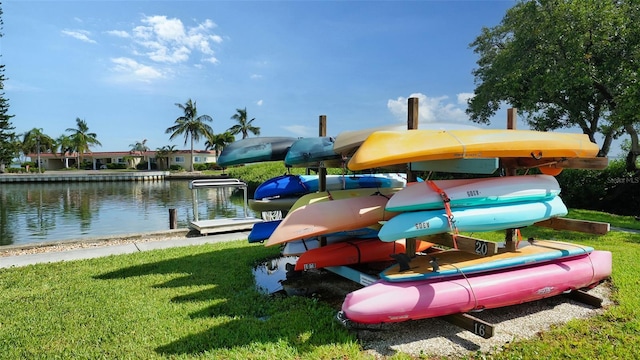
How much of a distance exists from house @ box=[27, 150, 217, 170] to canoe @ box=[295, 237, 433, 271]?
54.0m

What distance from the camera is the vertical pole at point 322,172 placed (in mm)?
5676

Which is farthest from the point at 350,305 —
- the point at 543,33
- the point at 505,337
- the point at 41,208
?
the point at 41,208

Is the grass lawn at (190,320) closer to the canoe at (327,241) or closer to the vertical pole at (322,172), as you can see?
the canoe at (327,241)

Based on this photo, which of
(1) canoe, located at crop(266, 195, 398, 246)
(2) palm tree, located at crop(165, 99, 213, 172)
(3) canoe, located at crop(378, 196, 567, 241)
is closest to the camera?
(3) canoe, located at crop(378, 196, 567, 241)

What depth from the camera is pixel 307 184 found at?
6.89 metres

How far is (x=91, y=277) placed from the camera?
5820 mm

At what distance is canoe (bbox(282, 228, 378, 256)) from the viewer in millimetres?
5766

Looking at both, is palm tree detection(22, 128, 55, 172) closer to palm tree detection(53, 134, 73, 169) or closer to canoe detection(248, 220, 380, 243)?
palm tree detection(53, 134, 73, 169)

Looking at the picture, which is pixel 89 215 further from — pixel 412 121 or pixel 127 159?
pixel 127 159

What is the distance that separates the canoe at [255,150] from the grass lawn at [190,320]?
1792 millimetres

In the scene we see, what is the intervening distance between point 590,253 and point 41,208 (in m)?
25.3

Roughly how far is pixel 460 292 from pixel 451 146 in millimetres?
1493

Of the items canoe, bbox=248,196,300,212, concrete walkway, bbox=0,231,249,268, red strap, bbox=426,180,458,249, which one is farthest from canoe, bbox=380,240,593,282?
concrete walkway, bbox=0,231,249,268

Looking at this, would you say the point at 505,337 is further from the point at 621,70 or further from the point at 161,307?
the point at 621,70
